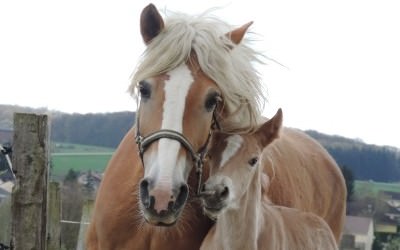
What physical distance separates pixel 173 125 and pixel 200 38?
615 mm

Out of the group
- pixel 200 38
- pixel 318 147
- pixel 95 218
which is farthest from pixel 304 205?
pixel 200 38

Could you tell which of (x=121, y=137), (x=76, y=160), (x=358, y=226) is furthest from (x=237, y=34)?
(x=76, y=160)

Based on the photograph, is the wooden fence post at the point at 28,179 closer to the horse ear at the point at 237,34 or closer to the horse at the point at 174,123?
→ the horse at the point at 174,123

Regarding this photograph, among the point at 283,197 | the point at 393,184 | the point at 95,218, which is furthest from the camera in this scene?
the point at 393,184

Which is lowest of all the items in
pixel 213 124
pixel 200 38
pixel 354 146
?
pixel 354 146

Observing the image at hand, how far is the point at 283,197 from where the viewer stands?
5.44m

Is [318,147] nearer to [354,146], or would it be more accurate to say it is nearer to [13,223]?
[13,223]

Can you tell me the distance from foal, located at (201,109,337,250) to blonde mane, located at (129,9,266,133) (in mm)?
186

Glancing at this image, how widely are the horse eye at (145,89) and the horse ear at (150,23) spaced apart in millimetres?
364

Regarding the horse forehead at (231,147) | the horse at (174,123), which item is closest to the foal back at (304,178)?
the horse forehead at (231,147)

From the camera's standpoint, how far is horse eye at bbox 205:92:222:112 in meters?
3.74

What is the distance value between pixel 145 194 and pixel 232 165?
95cm

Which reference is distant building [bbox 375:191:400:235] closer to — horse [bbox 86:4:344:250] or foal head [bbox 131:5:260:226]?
horse [bbox 86:4:344:250]

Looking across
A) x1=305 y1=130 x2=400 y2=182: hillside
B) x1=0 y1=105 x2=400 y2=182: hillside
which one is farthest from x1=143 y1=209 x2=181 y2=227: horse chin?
x1=305 y1=130 x2=400 y2=182: hillside
